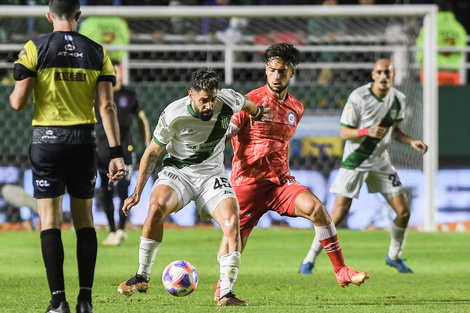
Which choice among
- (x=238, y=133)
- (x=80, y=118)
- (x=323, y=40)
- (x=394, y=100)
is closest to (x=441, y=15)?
(x=323, y=40)

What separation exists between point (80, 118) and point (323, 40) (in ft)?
31.0

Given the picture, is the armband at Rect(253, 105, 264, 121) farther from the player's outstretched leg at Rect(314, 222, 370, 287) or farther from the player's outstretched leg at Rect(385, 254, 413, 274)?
the player's outstretched leg at Rect(385, 254, 413, 274)

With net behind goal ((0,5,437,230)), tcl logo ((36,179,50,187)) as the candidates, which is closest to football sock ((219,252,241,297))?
tcl logo ((36,179,50,187))

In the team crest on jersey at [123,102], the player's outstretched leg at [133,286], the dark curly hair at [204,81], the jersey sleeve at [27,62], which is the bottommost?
the player's outstretched leg at [133,286]

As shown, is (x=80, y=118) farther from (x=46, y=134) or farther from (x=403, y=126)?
(x=403, y=126)

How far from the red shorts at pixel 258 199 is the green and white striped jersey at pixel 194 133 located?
470mm

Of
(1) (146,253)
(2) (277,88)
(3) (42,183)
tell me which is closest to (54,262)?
(3) (42,183)

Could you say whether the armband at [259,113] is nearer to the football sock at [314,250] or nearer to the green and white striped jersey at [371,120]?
the football sock at [314,250]

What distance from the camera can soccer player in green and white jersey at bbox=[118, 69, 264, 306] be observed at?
6574 mm

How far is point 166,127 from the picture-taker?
22.3ft

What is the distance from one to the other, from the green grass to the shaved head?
1.94m

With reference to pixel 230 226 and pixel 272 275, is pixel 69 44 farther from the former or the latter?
pixel 272 275

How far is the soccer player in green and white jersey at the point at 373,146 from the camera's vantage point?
30.5ft

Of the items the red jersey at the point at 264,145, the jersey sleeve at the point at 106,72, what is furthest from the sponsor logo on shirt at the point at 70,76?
the red jersey at the point at 264,145
